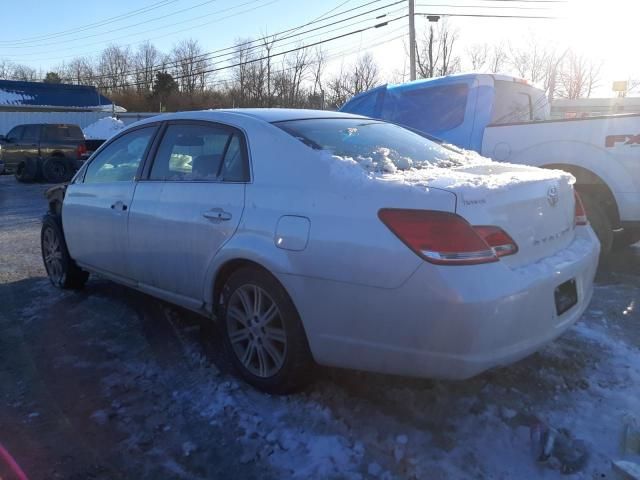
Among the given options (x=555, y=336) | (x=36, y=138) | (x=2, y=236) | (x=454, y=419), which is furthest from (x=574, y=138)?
(x=36, y=138)

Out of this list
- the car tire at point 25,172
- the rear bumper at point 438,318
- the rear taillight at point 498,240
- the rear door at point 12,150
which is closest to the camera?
the rear bumper at point 438,318

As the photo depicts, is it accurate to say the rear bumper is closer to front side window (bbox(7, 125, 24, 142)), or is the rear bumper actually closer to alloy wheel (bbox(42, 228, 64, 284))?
alloy wheel (bbox(42, 228, 64, 284))

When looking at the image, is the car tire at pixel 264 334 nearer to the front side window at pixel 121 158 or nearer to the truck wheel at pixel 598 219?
the front side window at pixel 121 158

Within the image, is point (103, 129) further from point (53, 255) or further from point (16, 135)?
point (53, 255)

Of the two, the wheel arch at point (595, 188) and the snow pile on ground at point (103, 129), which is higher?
the snow pile on ground at point (103, 129)

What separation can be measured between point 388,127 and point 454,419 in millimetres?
2003

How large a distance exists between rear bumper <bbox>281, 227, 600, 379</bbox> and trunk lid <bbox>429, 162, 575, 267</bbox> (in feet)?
0.44

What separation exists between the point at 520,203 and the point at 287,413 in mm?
1600

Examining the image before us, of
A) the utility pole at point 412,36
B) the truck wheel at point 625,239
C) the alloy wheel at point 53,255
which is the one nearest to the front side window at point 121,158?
the alloy wheel at point 53,255

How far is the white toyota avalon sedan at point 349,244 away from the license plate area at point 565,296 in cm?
1

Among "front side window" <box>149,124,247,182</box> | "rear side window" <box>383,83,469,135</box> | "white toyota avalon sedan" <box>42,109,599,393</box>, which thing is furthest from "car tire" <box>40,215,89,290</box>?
"rear side window" <box>383,83,469,135</box>

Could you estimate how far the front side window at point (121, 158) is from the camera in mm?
4227

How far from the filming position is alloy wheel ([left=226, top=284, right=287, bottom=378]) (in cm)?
306

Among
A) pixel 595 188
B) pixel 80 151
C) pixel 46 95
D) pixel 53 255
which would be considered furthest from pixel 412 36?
pixel 46 95
